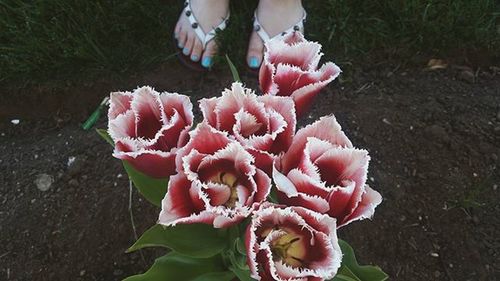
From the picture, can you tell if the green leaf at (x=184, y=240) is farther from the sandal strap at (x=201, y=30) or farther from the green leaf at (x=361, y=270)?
the sandal strap at (x=201, y=30)

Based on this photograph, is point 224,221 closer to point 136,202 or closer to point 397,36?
point 136,202

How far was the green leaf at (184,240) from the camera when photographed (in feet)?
3.12

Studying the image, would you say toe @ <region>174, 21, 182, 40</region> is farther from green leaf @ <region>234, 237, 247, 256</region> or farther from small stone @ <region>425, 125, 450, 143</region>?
green leaf @ <region>234, 237, 247, 256</region>

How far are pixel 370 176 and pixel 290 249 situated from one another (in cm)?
94

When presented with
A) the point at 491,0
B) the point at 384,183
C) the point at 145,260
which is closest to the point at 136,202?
the point at 145,260

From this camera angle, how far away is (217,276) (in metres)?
1.03

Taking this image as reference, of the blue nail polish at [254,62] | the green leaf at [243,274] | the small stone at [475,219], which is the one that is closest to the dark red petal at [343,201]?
the green leaf at [243,274]

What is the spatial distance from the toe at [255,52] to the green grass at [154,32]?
0.04m

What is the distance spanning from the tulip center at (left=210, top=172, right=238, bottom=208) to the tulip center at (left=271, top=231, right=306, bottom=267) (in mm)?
78

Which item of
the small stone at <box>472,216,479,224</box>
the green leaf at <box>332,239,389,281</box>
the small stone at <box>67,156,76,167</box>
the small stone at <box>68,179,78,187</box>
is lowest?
the small stone at <box>68,179,78,187</box>

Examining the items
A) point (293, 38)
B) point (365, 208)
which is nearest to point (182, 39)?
point (293, 38)

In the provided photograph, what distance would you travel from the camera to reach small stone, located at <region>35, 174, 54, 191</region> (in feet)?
5.50

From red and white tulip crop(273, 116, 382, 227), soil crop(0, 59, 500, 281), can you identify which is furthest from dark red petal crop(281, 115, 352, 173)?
soil crop(0, 59, 500, 281)

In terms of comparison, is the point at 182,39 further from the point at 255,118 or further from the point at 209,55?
the point at 255,118
